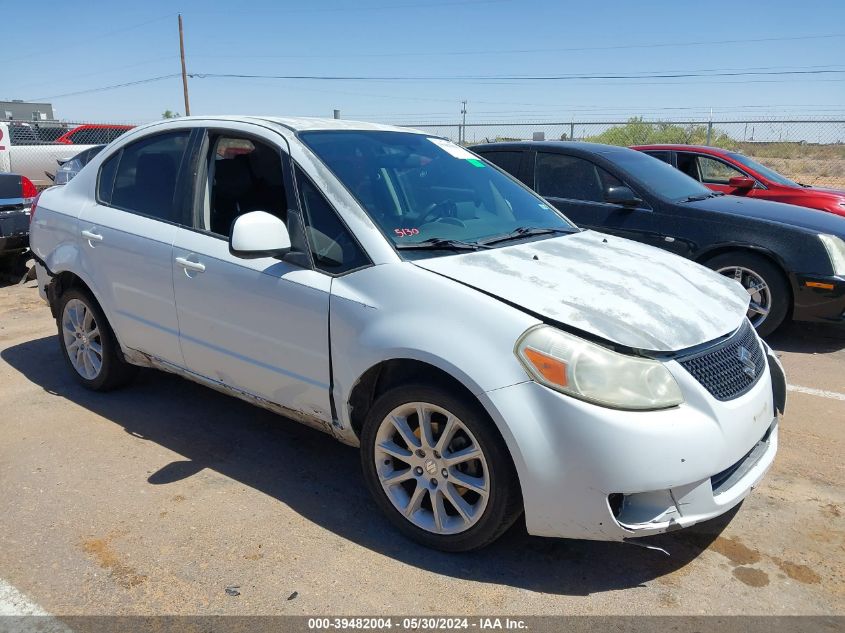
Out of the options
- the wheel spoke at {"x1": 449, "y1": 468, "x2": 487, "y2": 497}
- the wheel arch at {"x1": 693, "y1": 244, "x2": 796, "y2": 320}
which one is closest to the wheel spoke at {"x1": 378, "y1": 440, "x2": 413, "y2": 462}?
the wheel spoke at {"x1": 449, "y1": 468, "x2": 487, "y2": 497}

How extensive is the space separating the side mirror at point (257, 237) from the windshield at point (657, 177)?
4.31 m

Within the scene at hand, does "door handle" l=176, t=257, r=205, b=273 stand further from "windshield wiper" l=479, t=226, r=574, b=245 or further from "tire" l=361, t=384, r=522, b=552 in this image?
"windshield wiper" l=479, t=226, r=574, b=245

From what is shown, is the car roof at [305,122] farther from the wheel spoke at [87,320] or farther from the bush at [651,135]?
the bush at [651,135]

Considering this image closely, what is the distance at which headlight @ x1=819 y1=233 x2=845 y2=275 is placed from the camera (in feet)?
19.0

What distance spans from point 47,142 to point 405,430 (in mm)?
19157

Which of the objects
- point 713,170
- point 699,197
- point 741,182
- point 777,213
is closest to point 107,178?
point 699,197

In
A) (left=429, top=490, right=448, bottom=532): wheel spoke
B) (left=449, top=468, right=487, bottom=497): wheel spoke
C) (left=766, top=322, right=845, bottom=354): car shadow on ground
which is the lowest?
(left=766, top=322, right=845, bottom=354): car shadow on ground

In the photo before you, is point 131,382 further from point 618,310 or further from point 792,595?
point 792,595

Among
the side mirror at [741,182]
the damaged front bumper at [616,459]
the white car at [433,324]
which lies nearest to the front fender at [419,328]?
the white car at [433,324]

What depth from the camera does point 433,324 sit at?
285cm

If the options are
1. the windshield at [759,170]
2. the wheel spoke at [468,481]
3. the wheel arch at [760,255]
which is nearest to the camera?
the wheel spoke at [468,481]

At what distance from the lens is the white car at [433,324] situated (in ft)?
8.57

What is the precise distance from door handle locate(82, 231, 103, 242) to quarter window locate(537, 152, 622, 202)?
4.17m

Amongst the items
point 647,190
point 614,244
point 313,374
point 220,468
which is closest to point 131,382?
point 220,468
